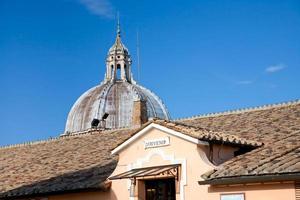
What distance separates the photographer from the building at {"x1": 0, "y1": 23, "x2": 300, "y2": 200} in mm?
13695

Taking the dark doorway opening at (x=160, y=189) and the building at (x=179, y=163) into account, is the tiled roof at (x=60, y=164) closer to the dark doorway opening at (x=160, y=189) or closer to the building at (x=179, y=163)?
the building at (x=179, y=163)

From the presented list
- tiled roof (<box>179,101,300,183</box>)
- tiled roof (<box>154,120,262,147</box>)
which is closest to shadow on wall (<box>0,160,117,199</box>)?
tiled roof (<box>154,120,262,147</box>)

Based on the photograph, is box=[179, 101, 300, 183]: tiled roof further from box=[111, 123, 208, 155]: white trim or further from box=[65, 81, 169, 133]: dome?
box=[65, 81, 169, 133]: dome

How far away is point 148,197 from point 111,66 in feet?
138

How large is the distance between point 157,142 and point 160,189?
52.3 inches

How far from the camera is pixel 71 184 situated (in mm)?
18500

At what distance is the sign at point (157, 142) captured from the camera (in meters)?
15.8

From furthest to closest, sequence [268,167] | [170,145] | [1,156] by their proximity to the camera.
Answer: [1,156]
[170,145]
[268,167]

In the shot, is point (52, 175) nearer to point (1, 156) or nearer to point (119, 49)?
point (1, 156)

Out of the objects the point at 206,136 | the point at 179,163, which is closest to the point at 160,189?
the point at 179,163

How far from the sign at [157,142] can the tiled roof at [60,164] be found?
6.43ft

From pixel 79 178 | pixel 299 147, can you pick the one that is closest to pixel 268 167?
pixel 299 147

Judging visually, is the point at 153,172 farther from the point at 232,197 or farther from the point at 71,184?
the point at 71,184

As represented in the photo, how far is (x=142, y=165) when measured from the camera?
53.4ft
